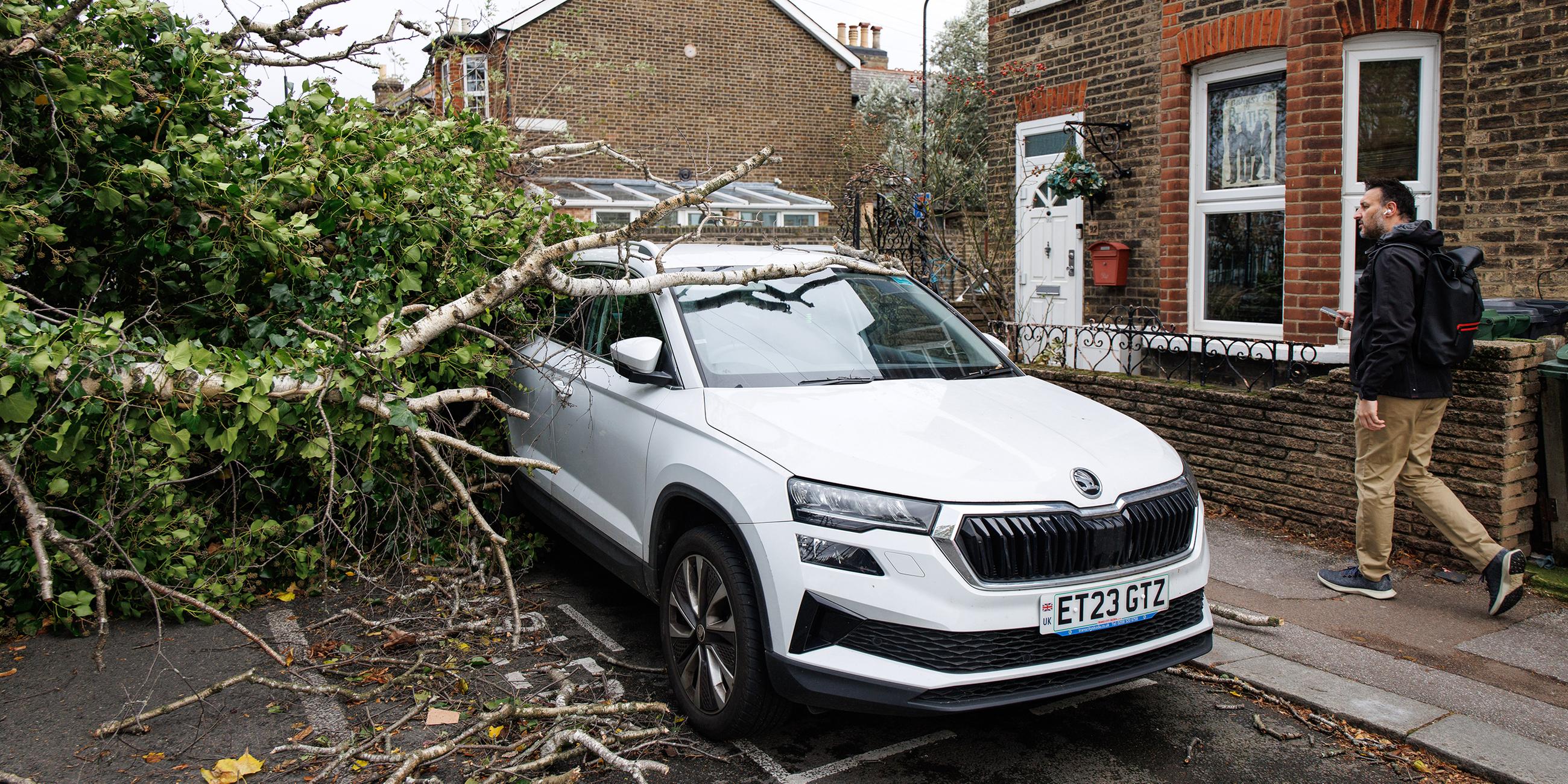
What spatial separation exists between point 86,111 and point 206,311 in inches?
40.8

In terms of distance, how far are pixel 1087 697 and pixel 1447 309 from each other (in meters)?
2.70

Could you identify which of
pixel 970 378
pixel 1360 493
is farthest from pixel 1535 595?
pixel 970 378

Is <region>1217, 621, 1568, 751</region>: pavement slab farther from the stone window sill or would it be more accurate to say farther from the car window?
the stone window sill

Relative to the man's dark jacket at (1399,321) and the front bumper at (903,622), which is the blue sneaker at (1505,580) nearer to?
the man's dark jacket at (1399,321)

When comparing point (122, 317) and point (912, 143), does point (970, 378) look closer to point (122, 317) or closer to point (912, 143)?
point (122, 317)

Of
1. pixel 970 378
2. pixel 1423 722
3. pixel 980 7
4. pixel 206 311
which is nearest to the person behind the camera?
pixel 1423 722

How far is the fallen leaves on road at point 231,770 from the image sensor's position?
3.68 metres

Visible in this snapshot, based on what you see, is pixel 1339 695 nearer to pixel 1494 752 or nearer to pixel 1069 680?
pixel 1494 752

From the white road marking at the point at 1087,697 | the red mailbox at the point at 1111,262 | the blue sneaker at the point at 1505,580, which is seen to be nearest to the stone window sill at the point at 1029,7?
the red mailbox at the point at 1111,262

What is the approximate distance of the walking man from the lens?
5328 millimetres

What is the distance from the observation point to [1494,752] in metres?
3.90

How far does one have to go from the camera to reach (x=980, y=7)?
3319 centimetres

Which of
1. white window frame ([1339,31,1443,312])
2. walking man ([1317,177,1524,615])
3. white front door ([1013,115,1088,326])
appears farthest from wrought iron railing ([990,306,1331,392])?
walking man ([1317,177,1524,615])

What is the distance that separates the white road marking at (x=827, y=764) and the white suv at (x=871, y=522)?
18 cm
